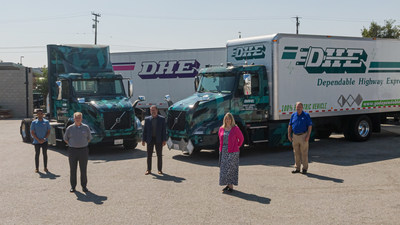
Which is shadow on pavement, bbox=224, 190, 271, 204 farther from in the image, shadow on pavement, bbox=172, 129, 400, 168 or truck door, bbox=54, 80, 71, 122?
truck door, bbox=54, 80, 71, 122

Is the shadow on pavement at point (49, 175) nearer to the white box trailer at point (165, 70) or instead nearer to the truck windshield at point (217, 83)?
the truck windshield at point (217, 83)

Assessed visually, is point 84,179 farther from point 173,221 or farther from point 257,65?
point 257,65

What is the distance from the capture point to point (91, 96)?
55.2 ft

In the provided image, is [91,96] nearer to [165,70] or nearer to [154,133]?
[154,133]

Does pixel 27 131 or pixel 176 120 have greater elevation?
pixel 176 120

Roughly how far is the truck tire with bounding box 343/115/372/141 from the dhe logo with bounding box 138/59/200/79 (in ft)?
36.0

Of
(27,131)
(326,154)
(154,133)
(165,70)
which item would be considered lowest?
(326,154)

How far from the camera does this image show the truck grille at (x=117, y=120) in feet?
52.5

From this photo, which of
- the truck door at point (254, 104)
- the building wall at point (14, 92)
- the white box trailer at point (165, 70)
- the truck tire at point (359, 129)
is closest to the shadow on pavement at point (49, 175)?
the truck door at point (254, 104)

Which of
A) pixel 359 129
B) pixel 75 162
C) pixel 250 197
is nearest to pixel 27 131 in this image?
pixel 75 162

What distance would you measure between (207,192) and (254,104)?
18.5 feet

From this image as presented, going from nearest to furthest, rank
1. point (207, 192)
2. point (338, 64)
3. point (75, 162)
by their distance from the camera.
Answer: point (207, 192), point (75, 162), point (338, 64)

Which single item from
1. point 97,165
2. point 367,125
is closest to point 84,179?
point 97,165

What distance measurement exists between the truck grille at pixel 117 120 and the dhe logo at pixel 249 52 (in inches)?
157
